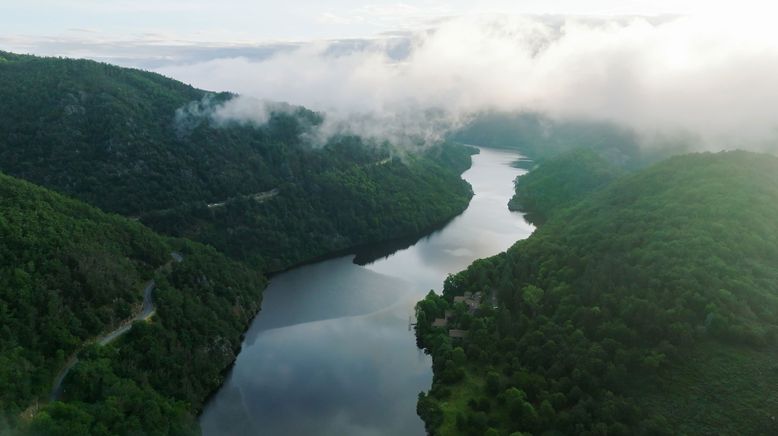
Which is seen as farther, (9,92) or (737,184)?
(9,92)

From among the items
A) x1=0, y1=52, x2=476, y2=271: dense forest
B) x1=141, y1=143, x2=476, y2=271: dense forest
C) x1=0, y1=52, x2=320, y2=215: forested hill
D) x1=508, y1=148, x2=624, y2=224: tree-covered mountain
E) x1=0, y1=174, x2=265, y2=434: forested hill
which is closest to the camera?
x1=0, y1=174, x2=265, y2=434: forested hill

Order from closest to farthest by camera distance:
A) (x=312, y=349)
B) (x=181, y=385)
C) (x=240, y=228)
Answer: (x=181, y=385) < (x=312, y=349) < (x=240, y=228)

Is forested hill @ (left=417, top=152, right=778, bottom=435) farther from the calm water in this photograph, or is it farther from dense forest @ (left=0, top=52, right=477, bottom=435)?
dense forest @ (left=0, top=52, right=477, bottom=435)

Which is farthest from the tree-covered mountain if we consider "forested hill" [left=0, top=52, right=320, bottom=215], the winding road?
the winding road

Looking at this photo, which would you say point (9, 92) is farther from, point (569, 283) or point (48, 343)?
point (569, 283)

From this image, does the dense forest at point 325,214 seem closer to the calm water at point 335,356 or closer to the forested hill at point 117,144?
the forested hill at point 117,144

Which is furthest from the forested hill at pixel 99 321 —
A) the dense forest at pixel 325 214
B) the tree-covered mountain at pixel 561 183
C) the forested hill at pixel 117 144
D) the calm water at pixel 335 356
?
the tree-covered mountain at pixel 561 183

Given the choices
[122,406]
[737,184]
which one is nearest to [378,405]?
[122,406]
